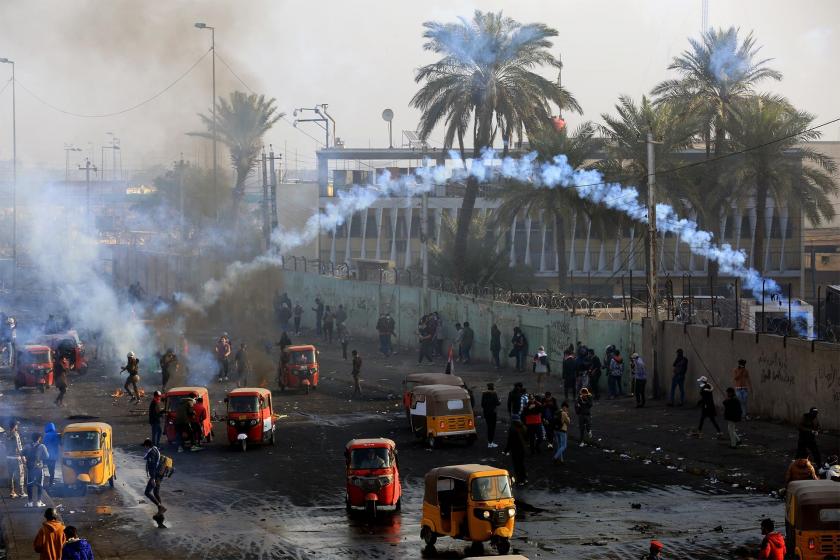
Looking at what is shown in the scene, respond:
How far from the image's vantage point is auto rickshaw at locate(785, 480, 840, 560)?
15148 millimetres

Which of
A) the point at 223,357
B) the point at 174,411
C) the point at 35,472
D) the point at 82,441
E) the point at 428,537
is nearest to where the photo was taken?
the point at 428,537

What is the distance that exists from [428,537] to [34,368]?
90.1 feet

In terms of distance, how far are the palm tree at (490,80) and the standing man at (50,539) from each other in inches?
1354

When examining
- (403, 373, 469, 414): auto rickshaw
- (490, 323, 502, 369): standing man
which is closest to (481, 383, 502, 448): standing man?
(403, 373, 469, 414): auto rickshaw

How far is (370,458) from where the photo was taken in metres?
20.4

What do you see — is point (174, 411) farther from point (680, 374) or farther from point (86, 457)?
point (680, 374)

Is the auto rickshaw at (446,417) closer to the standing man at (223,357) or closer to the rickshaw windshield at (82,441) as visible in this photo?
the rickshaw windshield at (82,441)

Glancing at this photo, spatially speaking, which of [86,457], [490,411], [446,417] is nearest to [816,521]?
[490,411]

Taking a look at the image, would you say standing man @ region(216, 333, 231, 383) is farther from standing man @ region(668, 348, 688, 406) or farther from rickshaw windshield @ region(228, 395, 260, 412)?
standing man @ region(668, 348, 688, 406)

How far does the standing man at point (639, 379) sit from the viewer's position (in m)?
32.1

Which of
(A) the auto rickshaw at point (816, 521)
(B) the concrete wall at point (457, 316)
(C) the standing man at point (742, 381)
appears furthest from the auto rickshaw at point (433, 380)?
(A) the auto rickshaw at point (816, 521)

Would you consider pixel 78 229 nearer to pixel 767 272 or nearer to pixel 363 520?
pixel 767 272

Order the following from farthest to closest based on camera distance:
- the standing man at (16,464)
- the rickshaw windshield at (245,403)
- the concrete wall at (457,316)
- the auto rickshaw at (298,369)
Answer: the auto rickshaw at (298,369), the concrete wall at (457,316), the rickshaw windshield at (245,403), the standing man at (16,464)

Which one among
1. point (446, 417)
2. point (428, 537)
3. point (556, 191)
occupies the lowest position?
point (428, 537)
